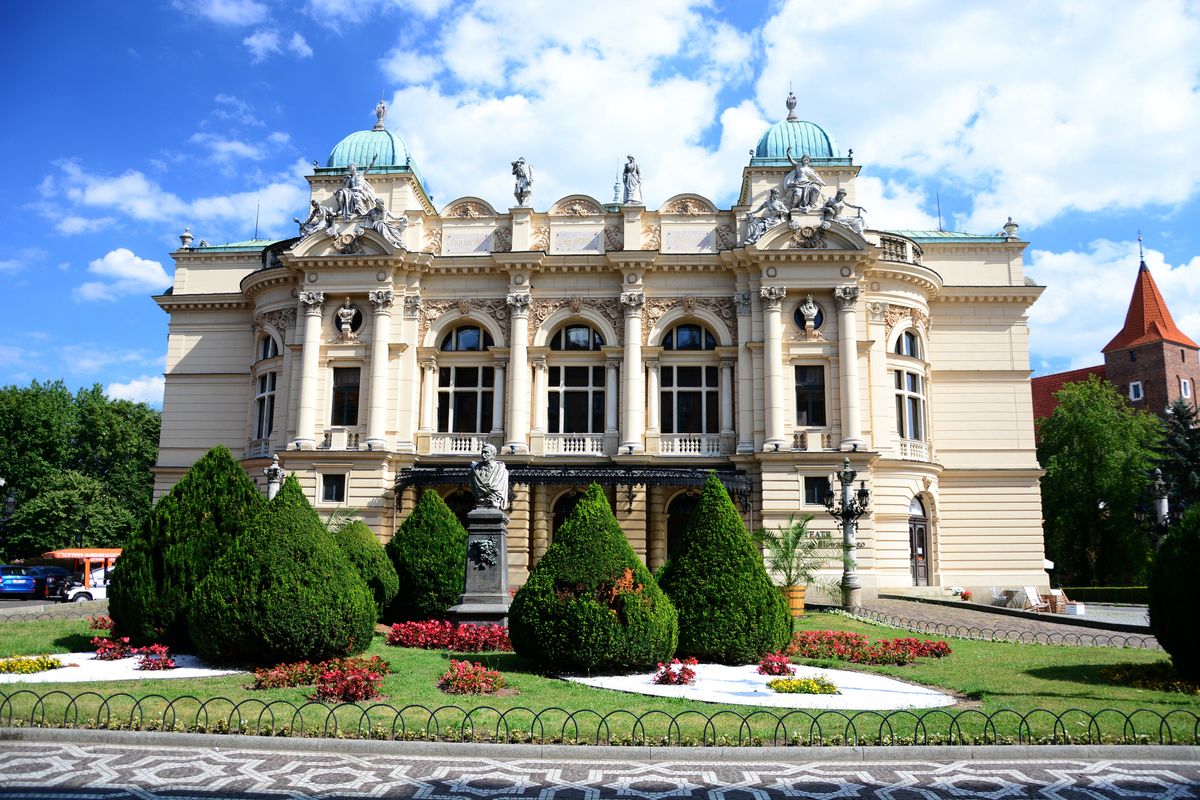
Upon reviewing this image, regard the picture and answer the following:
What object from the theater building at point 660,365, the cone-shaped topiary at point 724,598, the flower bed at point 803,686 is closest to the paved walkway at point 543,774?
the flower bed at point 803,686

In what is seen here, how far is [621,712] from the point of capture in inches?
484

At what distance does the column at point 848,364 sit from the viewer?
115 ft

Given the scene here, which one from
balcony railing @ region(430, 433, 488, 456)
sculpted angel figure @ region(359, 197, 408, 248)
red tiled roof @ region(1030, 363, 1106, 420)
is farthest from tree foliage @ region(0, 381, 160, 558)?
red tiled roof @ region(1030, 363, 1106, 420)

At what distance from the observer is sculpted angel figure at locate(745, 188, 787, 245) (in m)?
36.6

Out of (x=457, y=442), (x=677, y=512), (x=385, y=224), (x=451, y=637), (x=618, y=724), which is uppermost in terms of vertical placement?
(x=385, y=224)

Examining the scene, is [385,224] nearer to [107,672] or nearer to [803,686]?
[107,672]

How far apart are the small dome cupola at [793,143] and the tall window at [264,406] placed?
22754 mm

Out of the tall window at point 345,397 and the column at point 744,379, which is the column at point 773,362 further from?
the tall window at point 345,397

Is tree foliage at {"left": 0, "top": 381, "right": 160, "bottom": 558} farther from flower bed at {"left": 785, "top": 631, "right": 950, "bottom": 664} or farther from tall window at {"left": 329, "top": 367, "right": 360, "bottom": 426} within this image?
flower bed at {"left": 785, "top": 631, "right": 950, "bottom": 664}

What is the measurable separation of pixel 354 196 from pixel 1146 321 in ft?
218

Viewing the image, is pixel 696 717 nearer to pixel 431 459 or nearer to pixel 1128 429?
pixel 431 459

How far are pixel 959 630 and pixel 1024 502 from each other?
16527mm

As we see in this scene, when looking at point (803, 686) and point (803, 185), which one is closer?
point (803, 686)

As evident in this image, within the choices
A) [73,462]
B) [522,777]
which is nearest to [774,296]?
[522,777]
